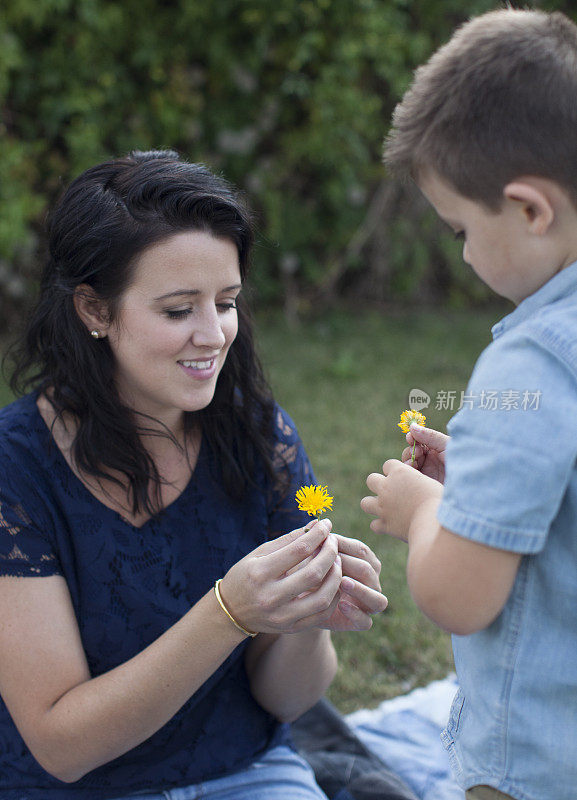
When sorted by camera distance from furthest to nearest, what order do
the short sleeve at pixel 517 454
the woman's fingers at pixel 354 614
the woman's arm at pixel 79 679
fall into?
the woman's fingers at pixel 354 614 → the woman's arm at pixel 79 679 → the short sleeve at pixel 517 454

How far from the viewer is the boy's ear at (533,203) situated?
1031 mm

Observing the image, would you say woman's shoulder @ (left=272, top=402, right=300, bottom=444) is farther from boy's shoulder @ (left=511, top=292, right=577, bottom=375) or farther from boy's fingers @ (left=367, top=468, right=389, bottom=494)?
boy's shoulder @ (left=511, top=292, right=577, bottom=375)

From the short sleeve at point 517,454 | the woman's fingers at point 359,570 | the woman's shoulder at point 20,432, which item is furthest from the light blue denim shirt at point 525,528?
the woman's shoulder at point 20,432

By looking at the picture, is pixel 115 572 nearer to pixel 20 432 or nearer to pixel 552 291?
pixel 20 432

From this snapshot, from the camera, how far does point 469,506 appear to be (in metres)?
1.02

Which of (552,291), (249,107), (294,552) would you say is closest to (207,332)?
(294,552)

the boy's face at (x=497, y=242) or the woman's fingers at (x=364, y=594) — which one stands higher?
the boy's face at (x=497, y=242)

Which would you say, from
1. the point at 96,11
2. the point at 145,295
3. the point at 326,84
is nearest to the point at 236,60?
the point at 326,84

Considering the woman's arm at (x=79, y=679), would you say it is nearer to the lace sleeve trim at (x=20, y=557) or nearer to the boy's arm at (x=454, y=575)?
the lace sleeve trim at (x=20, y=557)

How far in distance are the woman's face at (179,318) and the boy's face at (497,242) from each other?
24.0 inches

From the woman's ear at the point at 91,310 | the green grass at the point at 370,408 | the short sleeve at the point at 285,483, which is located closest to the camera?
the woman's ear at the point at 91,310

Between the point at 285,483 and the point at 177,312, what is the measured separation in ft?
1.58

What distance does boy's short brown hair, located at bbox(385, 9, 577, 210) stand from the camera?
103 cm

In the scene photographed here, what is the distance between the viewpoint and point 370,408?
5.00 m
